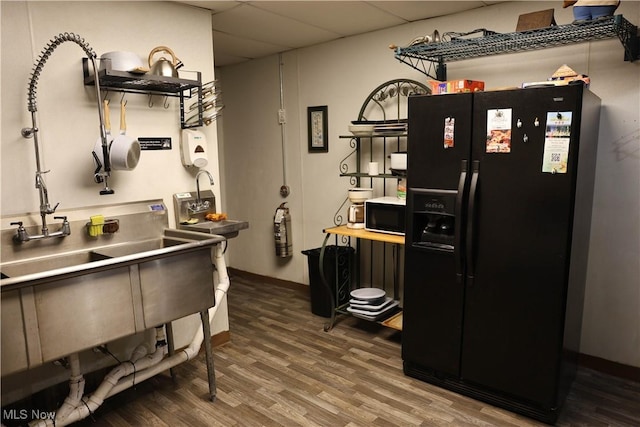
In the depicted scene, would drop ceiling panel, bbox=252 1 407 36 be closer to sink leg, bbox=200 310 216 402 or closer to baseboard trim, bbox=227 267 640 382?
sink leg, bbox=200 310 216 402

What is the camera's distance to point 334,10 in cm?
308

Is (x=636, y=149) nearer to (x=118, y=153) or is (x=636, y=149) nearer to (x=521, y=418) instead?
(x=521, y=418)

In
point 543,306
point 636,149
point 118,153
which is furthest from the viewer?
point 636,149

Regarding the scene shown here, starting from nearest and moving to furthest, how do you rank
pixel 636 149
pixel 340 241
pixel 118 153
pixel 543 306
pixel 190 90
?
pixel 543 306, pixel 118 153, pixel 636 149, pixel 190 90, pixel 340 241

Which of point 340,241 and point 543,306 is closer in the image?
point 543,306

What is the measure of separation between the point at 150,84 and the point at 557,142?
2.27 meters

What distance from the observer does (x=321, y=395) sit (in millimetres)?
2617

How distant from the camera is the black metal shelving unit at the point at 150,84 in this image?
2.36 meters

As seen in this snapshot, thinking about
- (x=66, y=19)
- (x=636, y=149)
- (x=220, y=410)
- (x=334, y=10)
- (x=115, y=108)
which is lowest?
(x=220, y=410)

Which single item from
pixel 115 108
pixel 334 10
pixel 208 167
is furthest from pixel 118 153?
pixel 334 10

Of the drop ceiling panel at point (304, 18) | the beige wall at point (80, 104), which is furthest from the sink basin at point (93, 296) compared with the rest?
the drop ceiling panel at point (304, 18)

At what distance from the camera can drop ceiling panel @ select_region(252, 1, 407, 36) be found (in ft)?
9.69

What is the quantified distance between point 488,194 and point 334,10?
1.74 metres

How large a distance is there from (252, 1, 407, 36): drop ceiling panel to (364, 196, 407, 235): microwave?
4.54ft
